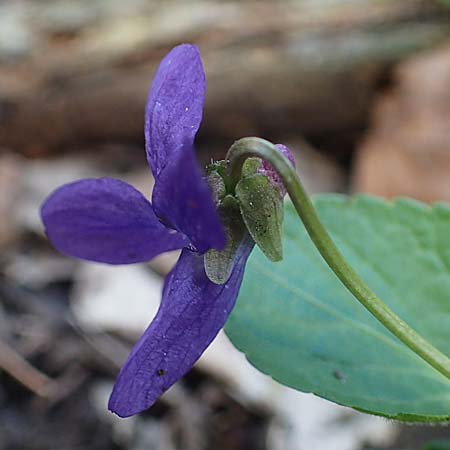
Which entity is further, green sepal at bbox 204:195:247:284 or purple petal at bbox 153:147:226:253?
green sepal at bbox 204:195:247:284

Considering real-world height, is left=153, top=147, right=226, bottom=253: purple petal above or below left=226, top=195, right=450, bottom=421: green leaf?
above

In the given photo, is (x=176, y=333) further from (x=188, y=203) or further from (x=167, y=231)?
(x=188, y=203)

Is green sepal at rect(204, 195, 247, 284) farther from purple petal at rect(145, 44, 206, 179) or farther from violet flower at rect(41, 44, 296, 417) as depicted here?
purple petal at rect(145, 44, 206, 179)

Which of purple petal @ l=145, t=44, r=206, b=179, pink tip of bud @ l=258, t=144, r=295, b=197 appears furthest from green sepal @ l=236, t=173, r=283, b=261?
purple petal @ l=145, t=44, r=206, b=179

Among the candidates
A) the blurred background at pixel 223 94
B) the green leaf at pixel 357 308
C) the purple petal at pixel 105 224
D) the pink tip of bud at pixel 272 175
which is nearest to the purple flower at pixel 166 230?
the purple petal at pixel 105 224

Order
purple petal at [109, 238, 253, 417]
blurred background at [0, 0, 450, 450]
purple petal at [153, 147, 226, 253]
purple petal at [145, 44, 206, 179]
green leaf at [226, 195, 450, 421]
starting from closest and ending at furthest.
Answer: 1. purple petal at [153, 147, 226, 253]
2. purple petal at [109, 238, 253, 417]
3. purple petal at [145, 44, 206, 179]
4. green leaf at [226, 195, 450, 421]
5. blurred background at [0, 0, 450, 450]

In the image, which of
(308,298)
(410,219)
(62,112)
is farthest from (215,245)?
(62,112)

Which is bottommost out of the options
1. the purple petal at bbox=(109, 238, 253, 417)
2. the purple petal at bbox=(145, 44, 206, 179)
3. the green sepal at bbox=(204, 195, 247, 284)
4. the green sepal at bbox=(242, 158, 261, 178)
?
the purple petal at bbox=(109, 238, 253, 417)
